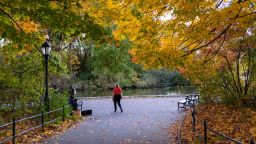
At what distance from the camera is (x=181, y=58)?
12.7 m

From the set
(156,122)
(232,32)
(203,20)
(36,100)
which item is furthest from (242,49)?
(36,100)

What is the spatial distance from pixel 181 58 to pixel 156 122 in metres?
5.37

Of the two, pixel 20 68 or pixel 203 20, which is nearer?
pixel 203 20

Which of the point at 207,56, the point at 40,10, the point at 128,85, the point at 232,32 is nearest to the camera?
the point at 40,10

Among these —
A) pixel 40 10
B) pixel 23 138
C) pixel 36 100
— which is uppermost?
pixel 40 10

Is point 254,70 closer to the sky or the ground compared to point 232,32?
closer to the ground

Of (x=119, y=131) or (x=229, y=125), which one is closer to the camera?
(x=229, y=125)

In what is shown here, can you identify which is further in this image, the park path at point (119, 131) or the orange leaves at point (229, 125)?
the park path at point (119, 131)

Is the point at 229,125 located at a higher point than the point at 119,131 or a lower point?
higher

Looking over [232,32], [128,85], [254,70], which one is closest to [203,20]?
[232,32]

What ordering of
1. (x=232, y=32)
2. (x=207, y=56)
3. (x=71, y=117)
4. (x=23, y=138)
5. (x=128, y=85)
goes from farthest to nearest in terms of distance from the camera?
(x=128, y=85)
(x=71, y=117)
(x=207, y=56)
(x=232, y=32)
(x=23, y=138)

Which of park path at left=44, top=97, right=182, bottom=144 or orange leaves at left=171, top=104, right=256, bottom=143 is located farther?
park path at left=44, top=97, right=182, bottom=144

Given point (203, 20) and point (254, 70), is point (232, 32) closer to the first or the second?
point (203, 20)

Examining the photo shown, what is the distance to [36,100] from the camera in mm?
17906
